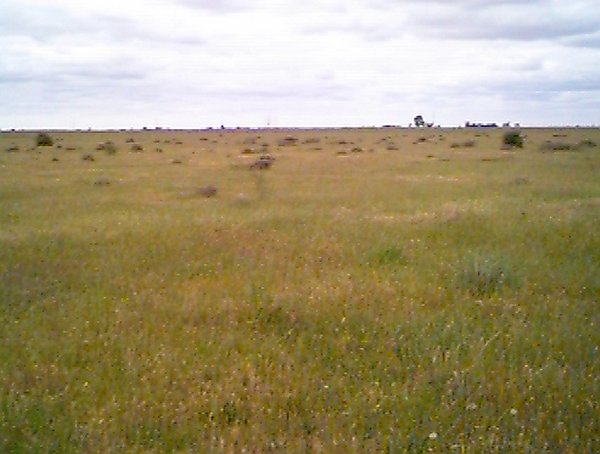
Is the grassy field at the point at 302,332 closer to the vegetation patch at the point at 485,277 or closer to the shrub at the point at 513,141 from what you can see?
the vegetation patch at the point at 485,277

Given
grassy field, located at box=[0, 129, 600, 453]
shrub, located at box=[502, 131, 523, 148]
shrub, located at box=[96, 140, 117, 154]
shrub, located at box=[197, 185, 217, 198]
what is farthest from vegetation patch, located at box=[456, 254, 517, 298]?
shrub, located at box=[502, 131, 523, 148]

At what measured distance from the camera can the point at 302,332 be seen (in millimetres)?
7285

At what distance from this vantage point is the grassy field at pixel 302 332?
505cm

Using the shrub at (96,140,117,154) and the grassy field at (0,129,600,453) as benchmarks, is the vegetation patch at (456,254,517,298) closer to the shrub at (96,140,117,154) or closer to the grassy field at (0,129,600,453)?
the grassy field at (0,129,600,453)

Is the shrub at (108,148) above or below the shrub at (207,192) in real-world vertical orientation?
above

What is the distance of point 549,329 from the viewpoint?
7.20 m

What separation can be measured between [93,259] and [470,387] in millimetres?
7986

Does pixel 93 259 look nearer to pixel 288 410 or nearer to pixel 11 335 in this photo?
pixel 11 335

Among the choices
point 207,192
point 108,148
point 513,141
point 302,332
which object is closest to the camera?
point 302,332

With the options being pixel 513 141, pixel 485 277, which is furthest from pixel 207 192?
pixel 513 141

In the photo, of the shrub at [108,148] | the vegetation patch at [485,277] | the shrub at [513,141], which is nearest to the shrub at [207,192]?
the vegetation patch at [485,277]

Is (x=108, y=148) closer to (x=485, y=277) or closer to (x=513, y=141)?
(x=513, y=141)

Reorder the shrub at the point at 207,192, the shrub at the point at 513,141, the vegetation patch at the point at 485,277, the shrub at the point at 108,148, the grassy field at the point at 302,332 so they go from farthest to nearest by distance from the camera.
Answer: the shrub at the point at 513,141 < the shrub at the point at 108,148 < the shrub at the point at 207,192 < the vegetation patch at the point at 485,277 < the grassy field at the point at 302,332

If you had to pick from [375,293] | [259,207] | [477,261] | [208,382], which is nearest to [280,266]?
[375,293]
